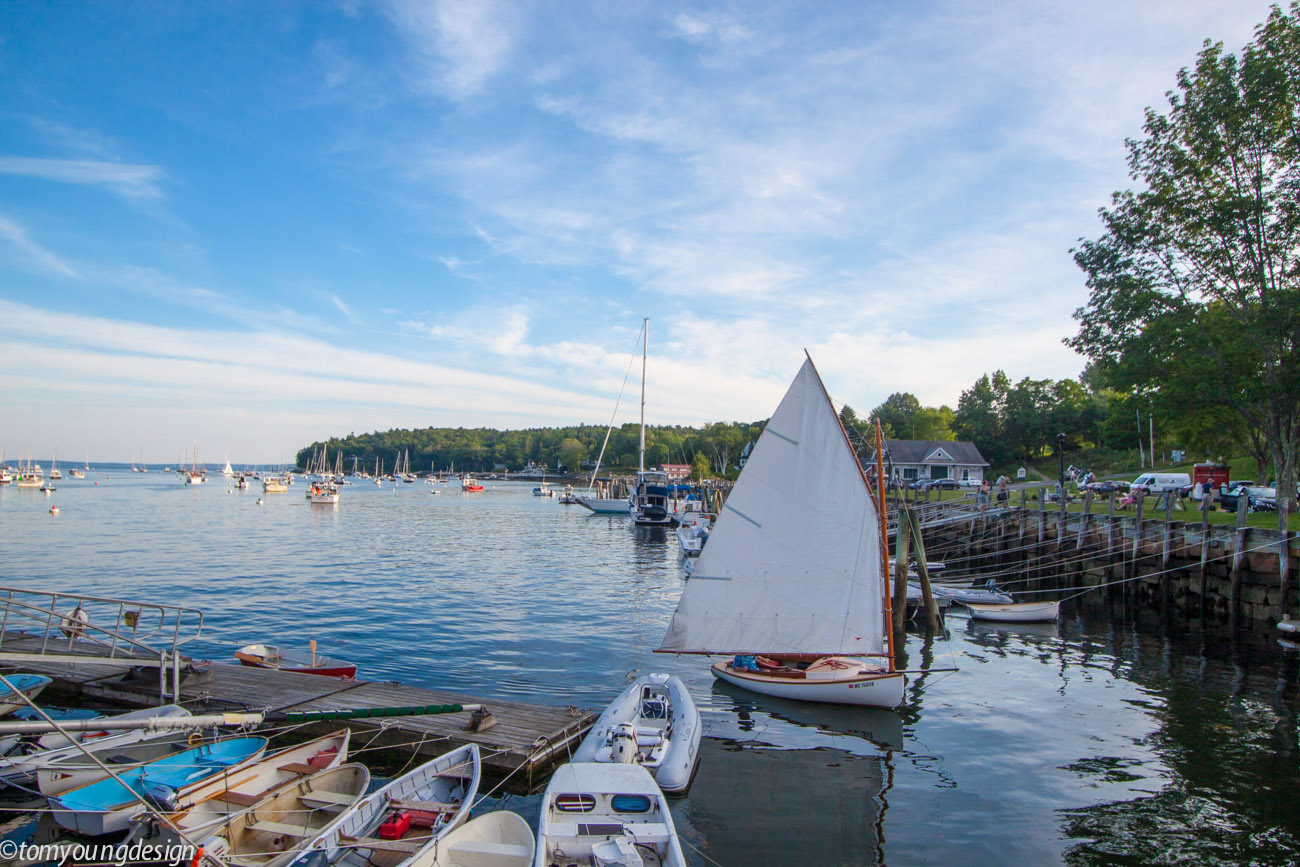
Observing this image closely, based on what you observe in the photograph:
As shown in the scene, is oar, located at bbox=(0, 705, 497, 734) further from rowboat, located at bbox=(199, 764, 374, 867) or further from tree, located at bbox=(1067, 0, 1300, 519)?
tree, located at bbox=(1067, 0, 1300, 519)

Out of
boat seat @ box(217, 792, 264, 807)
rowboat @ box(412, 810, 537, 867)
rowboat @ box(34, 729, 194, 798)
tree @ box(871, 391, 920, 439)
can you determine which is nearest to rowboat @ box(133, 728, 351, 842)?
boat seat @ box(217, 792, 264, 807)

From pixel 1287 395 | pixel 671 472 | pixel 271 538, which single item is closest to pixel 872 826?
pixel 1287 395

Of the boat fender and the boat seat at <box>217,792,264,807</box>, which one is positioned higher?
the boat fender

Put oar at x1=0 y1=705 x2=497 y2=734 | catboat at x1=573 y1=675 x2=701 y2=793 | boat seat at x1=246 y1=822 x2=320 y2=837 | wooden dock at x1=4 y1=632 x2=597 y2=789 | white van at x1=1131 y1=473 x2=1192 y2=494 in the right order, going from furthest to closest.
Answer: white van at x1=1131 y1=473 x2=1192 y2=494
wooden dock at x1=4 y1=632 x2=597 y2=789
catboat at x1=573 y1=675 x2=701 y2=793
oar at x1=0 y1=705 x2=497 y2=734
boat seat at x1=246 y1=822 x2=320 y2=837

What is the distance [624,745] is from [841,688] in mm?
6834

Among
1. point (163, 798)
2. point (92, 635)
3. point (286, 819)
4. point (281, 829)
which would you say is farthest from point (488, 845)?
point (92, 635)

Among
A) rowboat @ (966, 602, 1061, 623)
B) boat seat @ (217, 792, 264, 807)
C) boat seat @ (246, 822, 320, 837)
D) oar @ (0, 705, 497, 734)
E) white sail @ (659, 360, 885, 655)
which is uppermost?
white sail @ (659, 360, 885, 655)

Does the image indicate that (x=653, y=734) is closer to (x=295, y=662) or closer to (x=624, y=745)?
(x=624, y=745)

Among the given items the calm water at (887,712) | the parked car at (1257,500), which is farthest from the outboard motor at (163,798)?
the parked car at (1257,500)

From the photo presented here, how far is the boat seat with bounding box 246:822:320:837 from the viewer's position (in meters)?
9.06

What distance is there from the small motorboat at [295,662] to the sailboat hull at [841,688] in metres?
10.4

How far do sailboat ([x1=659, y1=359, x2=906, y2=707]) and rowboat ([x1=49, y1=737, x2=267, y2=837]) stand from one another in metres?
9.21

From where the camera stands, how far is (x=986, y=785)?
43.9 feet

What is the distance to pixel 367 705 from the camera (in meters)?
14.0
